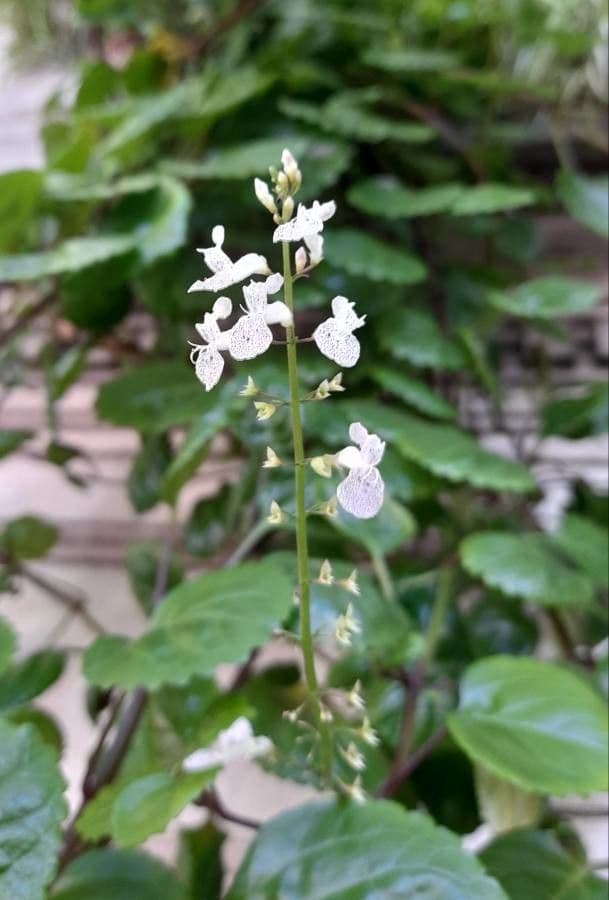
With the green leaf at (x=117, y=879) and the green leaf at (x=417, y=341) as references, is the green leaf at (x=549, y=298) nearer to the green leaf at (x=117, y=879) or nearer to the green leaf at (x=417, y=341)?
the green leaf at (x=417, y=341)

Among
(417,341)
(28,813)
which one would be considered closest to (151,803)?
(28,813)

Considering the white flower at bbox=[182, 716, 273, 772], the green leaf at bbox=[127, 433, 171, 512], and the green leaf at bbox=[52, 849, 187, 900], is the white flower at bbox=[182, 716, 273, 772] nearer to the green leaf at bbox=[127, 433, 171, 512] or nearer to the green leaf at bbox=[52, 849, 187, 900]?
the green leaf at bbox=[52, 849, 187, 900]

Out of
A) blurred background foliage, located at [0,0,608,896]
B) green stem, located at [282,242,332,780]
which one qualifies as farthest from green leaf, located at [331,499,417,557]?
green stem, located at [282,242,332,780]

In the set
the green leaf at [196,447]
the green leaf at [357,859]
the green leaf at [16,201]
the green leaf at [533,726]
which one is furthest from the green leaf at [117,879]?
the green leaf at [16,201]

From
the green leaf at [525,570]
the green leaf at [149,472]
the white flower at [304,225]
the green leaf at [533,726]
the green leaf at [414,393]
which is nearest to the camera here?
the white flower at [304,225]

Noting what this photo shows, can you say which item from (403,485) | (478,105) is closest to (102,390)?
(403,485)

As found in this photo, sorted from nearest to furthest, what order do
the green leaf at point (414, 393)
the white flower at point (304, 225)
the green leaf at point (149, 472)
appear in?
1. the white flower at point (304, 225)
2. the green leaf at point (414, 393)
3. the green leaf at point (149, 472)
